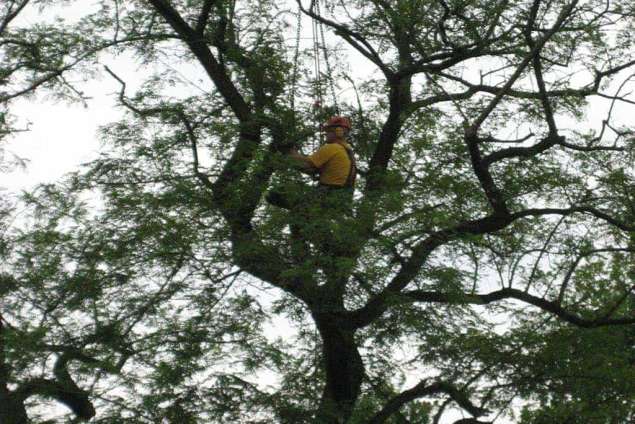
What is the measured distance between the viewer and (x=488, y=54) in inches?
357

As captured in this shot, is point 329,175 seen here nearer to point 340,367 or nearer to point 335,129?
point 335,129

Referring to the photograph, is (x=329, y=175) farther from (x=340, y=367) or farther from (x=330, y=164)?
(x=340, y=367)

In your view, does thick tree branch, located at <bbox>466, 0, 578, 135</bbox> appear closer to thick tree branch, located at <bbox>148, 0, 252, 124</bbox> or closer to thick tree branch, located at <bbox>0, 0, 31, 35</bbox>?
thick tree branch, located at <bbox>148, 0, 252, 124</bbox>

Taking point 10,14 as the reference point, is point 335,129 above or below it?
below

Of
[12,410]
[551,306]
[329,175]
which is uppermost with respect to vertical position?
[551,306]

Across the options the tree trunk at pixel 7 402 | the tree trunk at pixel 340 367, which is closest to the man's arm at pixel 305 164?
the tree trunk at pixel 340 367

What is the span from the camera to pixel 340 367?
909cm

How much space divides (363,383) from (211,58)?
293 centimetres

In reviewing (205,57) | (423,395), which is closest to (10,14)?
(205,57)

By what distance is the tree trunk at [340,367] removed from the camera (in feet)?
28.7

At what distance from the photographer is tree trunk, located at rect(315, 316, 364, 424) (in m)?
8.73

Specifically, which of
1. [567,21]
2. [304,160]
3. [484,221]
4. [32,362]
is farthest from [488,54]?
[32,362]

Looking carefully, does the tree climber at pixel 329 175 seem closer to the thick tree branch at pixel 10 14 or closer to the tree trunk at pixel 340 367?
the tree trunk at pixel 340 367

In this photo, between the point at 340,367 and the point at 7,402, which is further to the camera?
the point at 340,367
